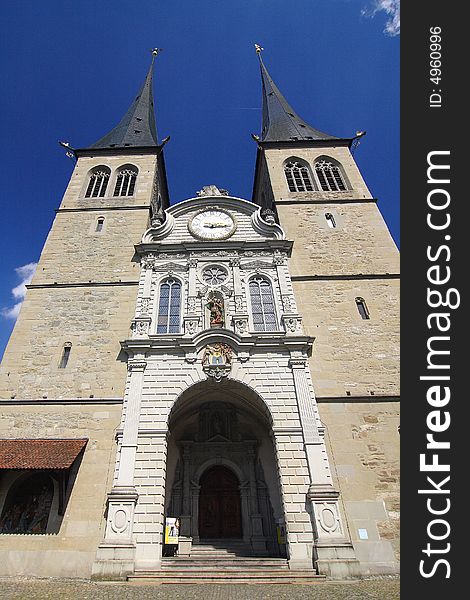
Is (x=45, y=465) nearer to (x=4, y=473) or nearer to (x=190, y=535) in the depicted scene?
(x=4, y=473)

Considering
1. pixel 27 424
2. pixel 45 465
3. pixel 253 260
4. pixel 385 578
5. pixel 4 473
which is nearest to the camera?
pixel 385 578

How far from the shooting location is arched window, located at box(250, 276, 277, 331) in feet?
37.2

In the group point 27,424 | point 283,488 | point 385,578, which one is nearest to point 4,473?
point 27,424

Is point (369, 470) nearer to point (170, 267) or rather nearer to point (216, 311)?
point (216, 311)

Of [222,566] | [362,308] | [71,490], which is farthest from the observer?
[362,308]

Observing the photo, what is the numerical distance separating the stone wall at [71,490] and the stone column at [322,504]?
469 centimetres

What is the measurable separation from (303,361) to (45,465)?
6874mm

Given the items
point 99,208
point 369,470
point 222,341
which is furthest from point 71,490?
point 99,208

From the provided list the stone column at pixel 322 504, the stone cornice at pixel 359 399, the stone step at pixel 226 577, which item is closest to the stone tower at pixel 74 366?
the stone step at pixel 226 577

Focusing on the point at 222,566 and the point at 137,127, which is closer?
the point at 222,566

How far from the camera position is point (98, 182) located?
58.0 feet

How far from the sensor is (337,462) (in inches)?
344

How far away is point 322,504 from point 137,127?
22.2m

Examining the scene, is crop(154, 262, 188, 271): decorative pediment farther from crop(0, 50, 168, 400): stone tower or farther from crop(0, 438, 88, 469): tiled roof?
crop(0, 438, 88, 469): tiled roof
